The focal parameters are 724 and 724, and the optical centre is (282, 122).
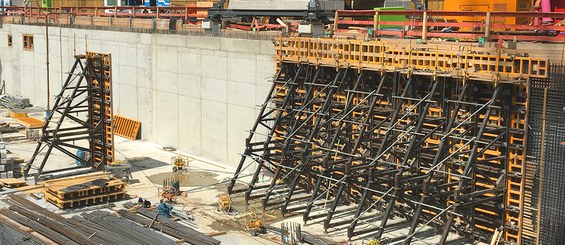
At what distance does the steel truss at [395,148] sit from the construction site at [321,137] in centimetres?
6

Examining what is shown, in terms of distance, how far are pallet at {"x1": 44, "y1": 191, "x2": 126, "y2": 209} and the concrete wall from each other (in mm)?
5794

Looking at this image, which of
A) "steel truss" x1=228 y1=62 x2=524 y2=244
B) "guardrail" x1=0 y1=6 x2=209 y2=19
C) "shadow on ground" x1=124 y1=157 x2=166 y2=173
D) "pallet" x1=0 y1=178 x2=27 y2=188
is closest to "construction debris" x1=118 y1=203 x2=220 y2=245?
"steel truss" x1=228 y1=62 x2=524 y2=244

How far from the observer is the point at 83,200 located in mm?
22328

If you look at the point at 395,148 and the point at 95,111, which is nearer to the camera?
the point at 395,148

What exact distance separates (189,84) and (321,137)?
9132mm

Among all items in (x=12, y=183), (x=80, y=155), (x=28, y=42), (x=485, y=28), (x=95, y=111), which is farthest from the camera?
(x=28, y=42)

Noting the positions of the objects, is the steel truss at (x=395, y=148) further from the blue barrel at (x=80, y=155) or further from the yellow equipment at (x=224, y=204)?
the blue barrel at (x=80, y=155)

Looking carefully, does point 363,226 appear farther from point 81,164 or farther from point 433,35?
point 81,164

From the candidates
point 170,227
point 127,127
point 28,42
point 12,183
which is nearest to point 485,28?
point 170,227

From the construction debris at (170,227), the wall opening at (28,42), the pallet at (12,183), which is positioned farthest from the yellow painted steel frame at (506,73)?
the wall opening at (28,42)

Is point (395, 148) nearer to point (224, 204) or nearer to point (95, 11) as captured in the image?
point (224, 204)

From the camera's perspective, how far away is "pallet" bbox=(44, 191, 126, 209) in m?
22.0

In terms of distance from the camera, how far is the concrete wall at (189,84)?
26797mm

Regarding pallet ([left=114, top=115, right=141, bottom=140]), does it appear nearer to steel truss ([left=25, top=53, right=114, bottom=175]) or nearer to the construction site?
the construction site
